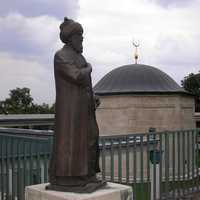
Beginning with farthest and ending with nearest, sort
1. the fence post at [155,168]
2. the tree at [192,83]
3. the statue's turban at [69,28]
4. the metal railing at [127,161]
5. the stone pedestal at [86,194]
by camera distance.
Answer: the tree at [192,83]
the fence post at [155,168]
the metal railing at [127,161]
the statue's turban at [69,28]
the stone pedestal at [86,194]

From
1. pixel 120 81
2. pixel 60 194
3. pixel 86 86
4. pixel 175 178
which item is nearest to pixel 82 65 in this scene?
pixel 86 86

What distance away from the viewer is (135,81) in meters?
21.0

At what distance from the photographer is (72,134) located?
14.8 ft

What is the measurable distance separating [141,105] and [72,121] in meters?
15.6

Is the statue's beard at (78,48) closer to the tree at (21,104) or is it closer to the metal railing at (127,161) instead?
the metal railing at (127,161)

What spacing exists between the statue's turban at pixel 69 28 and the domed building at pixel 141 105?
15298 mm

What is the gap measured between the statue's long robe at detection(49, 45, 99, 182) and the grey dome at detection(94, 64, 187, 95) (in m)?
15.4

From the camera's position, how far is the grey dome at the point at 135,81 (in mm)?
20406

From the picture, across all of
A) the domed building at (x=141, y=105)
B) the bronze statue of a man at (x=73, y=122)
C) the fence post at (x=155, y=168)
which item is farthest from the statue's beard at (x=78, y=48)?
the domed building at (x=141, y=105)

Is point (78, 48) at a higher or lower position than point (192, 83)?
lower

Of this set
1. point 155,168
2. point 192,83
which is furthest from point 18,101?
point 155,168

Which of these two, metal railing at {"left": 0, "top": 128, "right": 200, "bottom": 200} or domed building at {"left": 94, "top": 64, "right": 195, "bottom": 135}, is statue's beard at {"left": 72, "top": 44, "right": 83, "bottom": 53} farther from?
domed building at {"left": 94, "top": 64, "right": 195, "bottom": 135}

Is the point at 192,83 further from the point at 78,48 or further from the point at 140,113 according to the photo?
the point at 78,48

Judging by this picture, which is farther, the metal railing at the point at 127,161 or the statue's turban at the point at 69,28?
the metal railing at the point at 127,161
